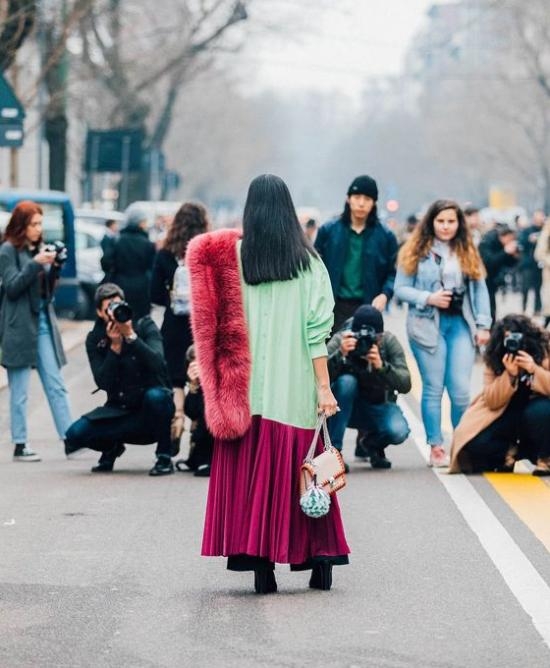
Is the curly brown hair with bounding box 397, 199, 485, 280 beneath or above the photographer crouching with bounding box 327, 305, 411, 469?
above

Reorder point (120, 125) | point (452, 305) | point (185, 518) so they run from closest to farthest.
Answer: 1. point (185, 518)
2. point (452, 305)
3. point (120, 125)

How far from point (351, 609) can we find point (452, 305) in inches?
190

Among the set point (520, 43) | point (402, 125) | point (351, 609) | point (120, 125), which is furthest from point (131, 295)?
point (402, 125)

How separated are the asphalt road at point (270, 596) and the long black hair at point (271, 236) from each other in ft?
4.11

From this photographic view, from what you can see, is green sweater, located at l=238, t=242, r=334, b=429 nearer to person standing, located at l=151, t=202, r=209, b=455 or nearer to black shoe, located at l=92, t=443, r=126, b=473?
black shoe, located at l=92, t=443, r=126, b=473

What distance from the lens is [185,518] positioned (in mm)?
9438

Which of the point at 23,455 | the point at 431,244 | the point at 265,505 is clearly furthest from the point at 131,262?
the point at 265,505

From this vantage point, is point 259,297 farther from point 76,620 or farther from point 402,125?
point 402,125

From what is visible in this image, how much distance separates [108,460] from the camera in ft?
38.0

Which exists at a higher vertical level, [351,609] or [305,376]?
[305,376]

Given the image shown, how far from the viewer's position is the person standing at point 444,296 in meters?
11.5

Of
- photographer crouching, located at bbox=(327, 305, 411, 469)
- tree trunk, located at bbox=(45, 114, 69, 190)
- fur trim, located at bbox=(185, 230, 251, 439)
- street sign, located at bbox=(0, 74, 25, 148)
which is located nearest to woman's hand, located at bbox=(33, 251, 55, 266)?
photographer crouching, located at bbox=(327, 305, 411, 469)

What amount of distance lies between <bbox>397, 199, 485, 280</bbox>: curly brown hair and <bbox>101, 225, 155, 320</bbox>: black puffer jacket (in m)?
6.76

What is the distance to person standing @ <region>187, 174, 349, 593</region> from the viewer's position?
7.16 meters
